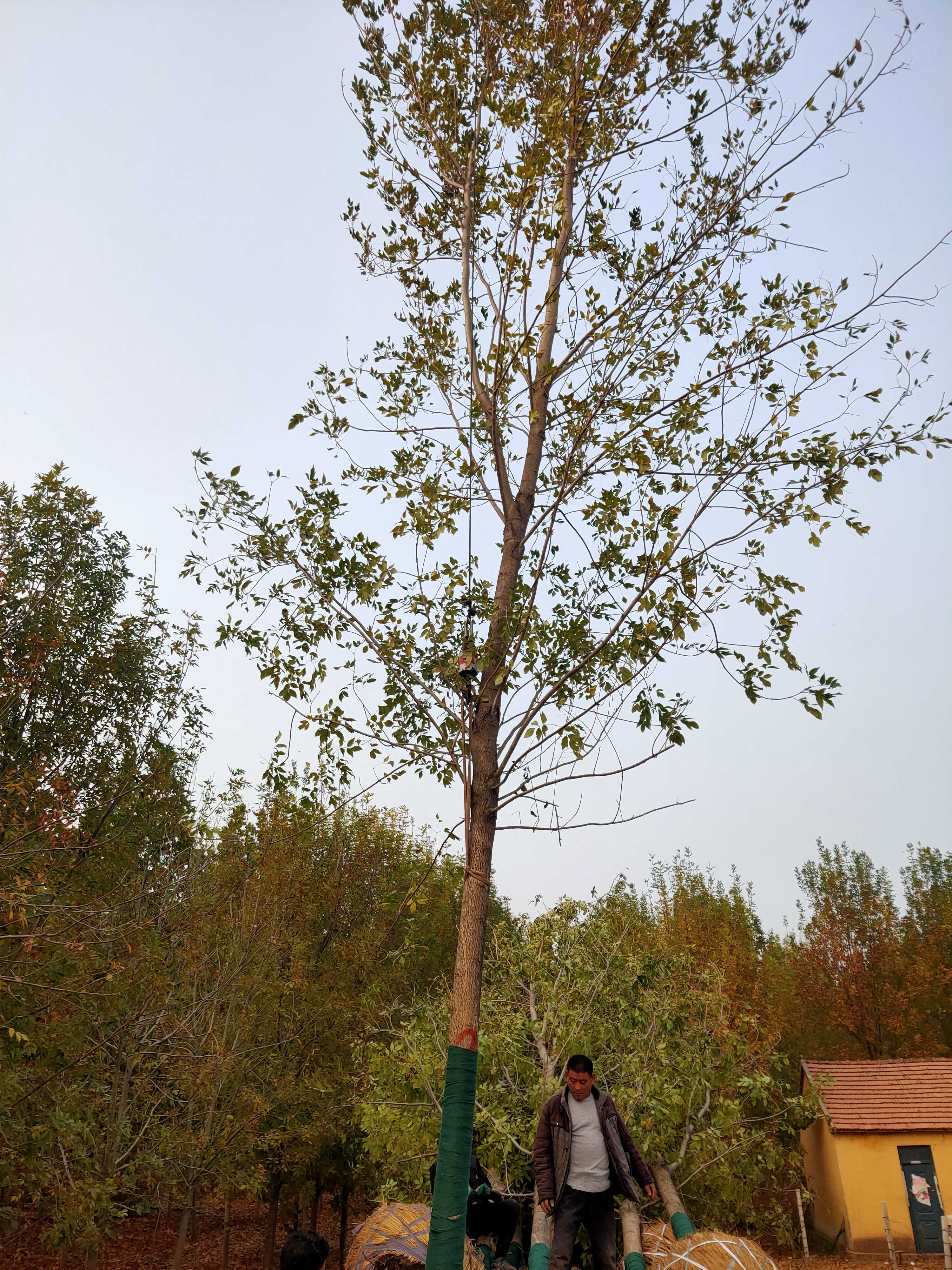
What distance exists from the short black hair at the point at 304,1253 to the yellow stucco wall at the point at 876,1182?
20.1 m

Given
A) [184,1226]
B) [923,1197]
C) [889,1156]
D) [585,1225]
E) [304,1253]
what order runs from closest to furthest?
[304,1253] → [585,1225] → [184,1226] → [923,1197] → [889,1156]

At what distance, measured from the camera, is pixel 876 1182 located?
65.7 feet

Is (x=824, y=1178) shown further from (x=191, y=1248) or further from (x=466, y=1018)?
(x=466, y=1018)

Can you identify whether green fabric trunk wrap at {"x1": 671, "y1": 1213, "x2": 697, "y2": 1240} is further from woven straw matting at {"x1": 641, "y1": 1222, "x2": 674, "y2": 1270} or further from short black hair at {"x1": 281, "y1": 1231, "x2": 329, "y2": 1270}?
short black hair at {"x1": 281, "y1": 1231, "x2": 329, "y2": 1270}

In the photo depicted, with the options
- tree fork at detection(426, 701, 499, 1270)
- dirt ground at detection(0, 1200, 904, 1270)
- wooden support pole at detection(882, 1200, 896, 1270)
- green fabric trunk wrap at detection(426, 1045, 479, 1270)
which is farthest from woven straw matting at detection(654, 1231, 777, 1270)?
wooden support pole at detection(882, 1200, 896, 1270)

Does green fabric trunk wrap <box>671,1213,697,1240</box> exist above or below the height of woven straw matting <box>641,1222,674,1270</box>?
above

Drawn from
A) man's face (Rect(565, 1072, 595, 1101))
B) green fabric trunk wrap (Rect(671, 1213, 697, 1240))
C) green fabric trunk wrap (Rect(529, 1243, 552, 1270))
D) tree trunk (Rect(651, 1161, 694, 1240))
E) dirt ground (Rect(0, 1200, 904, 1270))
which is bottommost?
dirt ground (Rect(0, 1200, 904, 1270))

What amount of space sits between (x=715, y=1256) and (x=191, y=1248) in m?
20.3

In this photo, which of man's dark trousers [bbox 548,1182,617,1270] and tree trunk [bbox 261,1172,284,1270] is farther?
tree trunk [bbox 261,1172,284,1270]

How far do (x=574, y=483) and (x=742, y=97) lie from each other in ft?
10.5

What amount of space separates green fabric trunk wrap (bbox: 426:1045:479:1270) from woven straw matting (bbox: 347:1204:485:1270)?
2919mm

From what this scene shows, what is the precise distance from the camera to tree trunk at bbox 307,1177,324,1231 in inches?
738

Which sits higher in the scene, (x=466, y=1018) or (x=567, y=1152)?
(x=466, y=1018)

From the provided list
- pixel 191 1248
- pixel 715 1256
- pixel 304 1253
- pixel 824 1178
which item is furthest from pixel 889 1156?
pixel 304 1253
